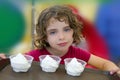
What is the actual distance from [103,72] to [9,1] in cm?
117

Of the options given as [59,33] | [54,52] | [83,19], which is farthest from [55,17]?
[83,19]

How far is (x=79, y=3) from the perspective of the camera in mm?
1860

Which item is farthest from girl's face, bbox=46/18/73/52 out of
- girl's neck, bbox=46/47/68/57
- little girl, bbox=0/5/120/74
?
girl's neck, bbox=46/47/68/57

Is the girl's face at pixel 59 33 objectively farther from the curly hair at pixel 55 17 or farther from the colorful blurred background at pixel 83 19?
the colorful blurred background at pixel 83 19

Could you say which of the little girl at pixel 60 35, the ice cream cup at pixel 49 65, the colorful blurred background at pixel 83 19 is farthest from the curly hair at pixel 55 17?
the colorful blurred background at pixel 83 19

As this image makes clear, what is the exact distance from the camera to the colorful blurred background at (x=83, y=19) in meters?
1.86

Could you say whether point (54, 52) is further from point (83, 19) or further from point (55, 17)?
point (83, 19)

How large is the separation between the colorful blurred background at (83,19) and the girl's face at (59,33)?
2.56ft

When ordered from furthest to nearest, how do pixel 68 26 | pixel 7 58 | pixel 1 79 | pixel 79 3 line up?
pixel 79 3 → pixel 68 26 → pixel 7 58 → pixel 1 79

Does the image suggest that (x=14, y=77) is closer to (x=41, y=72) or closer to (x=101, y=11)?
(x=41, y=72)

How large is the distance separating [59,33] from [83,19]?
87 cm

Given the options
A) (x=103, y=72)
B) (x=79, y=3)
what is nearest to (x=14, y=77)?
(x=103, y=72)

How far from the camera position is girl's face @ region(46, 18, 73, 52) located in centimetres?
106

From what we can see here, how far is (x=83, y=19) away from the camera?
1.89 m
